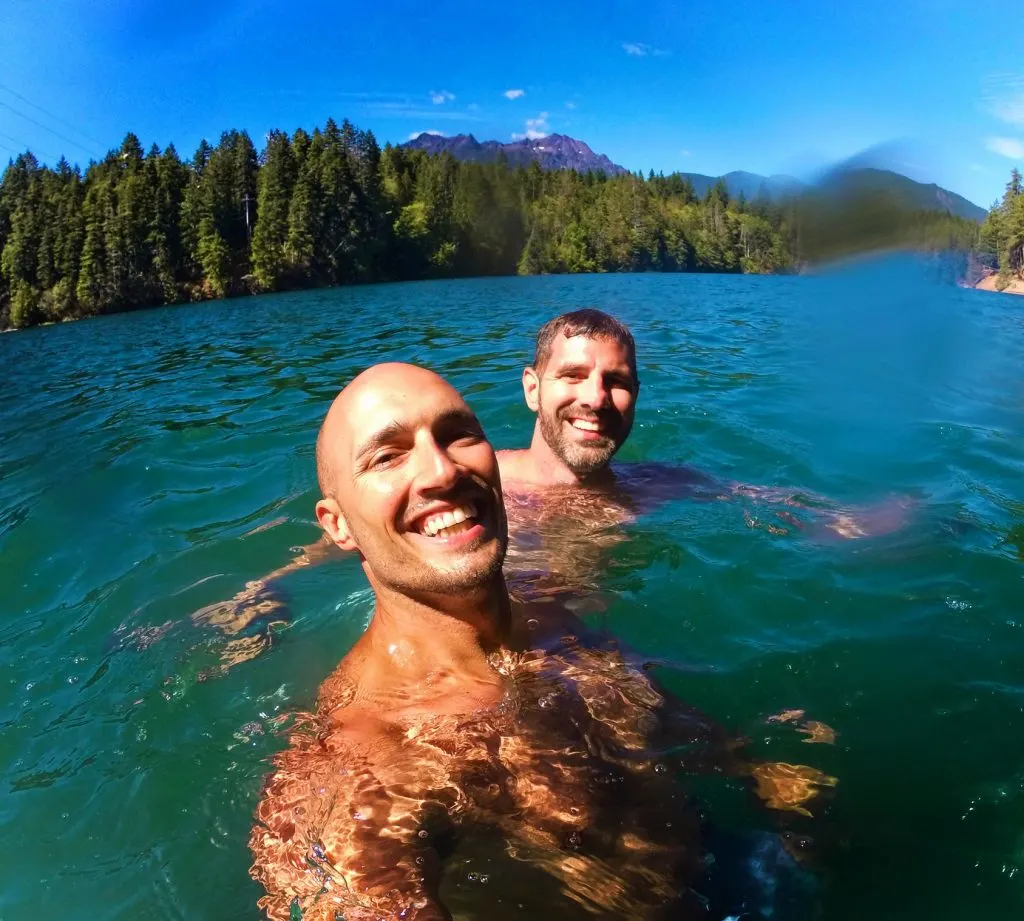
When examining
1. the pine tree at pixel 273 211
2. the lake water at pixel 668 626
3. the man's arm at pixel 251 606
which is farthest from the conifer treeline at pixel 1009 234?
the pine tree at pixel 273 211

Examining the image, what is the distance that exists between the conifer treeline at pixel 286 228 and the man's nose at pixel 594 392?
37.6 meters

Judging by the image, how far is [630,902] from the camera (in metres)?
2.06

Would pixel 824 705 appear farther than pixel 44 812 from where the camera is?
Yes

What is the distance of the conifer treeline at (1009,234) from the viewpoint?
2727 cm

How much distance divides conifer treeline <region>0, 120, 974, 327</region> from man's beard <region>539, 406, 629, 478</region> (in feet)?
123

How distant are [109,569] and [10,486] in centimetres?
302

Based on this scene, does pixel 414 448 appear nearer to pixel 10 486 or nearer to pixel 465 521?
pixel 465 521

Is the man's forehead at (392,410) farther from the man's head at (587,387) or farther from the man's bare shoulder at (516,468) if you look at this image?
the man's bare shoulder at (516,468)

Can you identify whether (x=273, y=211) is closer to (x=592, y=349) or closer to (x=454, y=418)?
(x=592, y=349)

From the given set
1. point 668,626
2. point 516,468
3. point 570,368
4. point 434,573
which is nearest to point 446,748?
point 434,573

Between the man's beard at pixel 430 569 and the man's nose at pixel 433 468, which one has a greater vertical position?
the man's nose at pixel 433 468

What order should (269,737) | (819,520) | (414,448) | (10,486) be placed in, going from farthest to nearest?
(10,486) → (819,520) → (269,737) → (414,448)

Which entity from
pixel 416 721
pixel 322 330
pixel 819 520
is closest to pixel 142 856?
pixel 416 721

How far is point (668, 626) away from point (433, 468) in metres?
2.10
